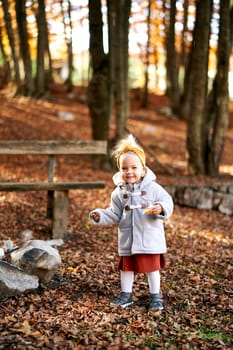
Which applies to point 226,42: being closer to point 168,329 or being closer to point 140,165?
point 140,165

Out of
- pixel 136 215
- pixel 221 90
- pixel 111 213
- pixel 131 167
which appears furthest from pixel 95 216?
pixel 221 90

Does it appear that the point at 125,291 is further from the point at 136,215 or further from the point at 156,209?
the point at 156,209

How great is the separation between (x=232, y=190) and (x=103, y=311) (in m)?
5.28

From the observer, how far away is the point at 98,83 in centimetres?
959

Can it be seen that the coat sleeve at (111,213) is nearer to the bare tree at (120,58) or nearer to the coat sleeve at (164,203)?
the coat sleeve at (164,203)

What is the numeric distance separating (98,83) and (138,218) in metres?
5.88

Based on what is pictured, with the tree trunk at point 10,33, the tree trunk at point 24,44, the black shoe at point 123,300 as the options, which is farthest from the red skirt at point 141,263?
the tree trunk at point 10,33

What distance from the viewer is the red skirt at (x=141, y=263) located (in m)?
4.17

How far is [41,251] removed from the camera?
459 cm

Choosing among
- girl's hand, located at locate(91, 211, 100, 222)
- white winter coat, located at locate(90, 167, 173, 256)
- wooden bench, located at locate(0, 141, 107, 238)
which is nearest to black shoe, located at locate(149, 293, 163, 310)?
white winter coat, located at locate(90, 167, 173, 256)

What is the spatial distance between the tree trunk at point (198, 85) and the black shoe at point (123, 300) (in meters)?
5.99

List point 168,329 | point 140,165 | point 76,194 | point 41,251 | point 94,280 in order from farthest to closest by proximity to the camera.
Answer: point 76,194 → point 94,280 → point 41,251 → point 140,165 → point 168,329

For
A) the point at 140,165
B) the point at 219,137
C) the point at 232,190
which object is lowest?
the point at 232,190

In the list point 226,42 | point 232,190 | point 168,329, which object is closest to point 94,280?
point 168,329
